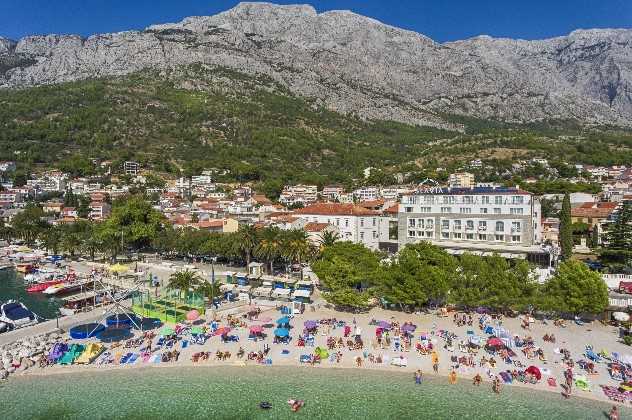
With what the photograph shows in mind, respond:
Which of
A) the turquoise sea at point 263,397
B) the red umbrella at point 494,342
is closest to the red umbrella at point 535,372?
the turquoise sea at point 263,397

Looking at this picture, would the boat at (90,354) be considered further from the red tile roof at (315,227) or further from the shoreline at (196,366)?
the red tile roof at (315,227)

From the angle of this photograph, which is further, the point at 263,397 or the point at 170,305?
the point at 170,305

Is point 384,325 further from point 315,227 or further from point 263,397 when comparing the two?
point 315,227

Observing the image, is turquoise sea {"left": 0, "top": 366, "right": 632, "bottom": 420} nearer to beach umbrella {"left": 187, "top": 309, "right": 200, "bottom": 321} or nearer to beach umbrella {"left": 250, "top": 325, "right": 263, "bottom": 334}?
beach umbrella {"left": 250, "top": 325, "right": 263, "bottom": 334}

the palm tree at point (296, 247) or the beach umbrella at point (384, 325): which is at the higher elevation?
the palm tree at point (296, 247)

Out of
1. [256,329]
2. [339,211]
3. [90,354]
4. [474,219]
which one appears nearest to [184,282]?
[256,329]
